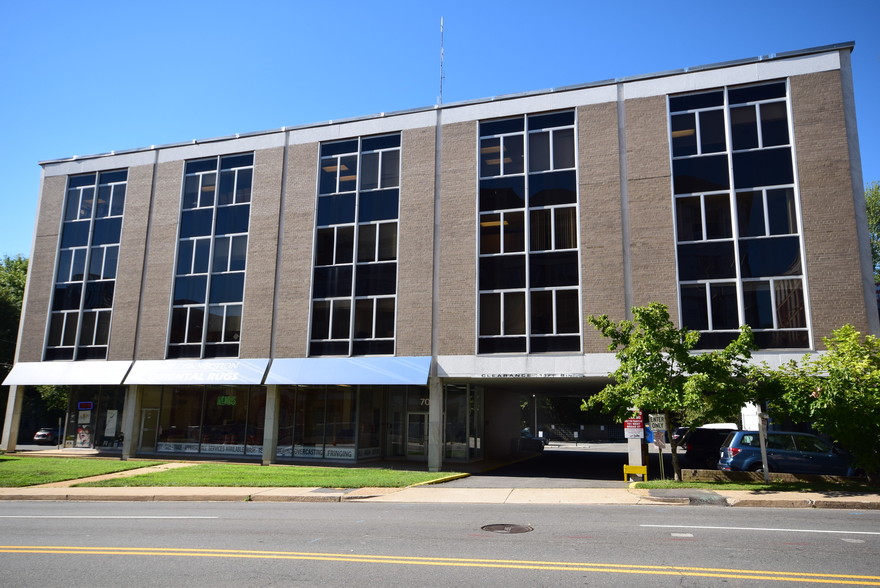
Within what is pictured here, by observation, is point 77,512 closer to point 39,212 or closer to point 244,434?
point 244,434

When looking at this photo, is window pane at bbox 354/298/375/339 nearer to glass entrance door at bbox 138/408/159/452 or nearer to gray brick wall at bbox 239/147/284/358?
gray brick wall at bbox 239/147/284/358

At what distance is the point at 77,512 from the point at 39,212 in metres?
23.5

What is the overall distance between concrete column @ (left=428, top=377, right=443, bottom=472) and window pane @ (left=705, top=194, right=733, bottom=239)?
1118 cm

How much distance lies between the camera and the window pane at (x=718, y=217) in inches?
851

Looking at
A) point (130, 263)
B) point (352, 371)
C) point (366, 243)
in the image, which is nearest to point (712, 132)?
point (366, 243)

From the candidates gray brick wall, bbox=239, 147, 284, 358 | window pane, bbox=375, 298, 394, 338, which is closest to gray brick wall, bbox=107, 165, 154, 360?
gray brick wall, bbox=239, 147, 284, 358

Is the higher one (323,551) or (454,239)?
(454,239)

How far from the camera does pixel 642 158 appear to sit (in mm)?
22875

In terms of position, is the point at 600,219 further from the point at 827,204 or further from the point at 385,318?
the point at 385,318

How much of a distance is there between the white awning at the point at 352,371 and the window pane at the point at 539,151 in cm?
860

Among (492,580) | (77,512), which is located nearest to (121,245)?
(77,512)

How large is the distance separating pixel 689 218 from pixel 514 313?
703cm

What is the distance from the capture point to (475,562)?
8266 mm

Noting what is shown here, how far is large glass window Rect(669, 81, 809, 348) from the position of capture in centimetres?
2059
